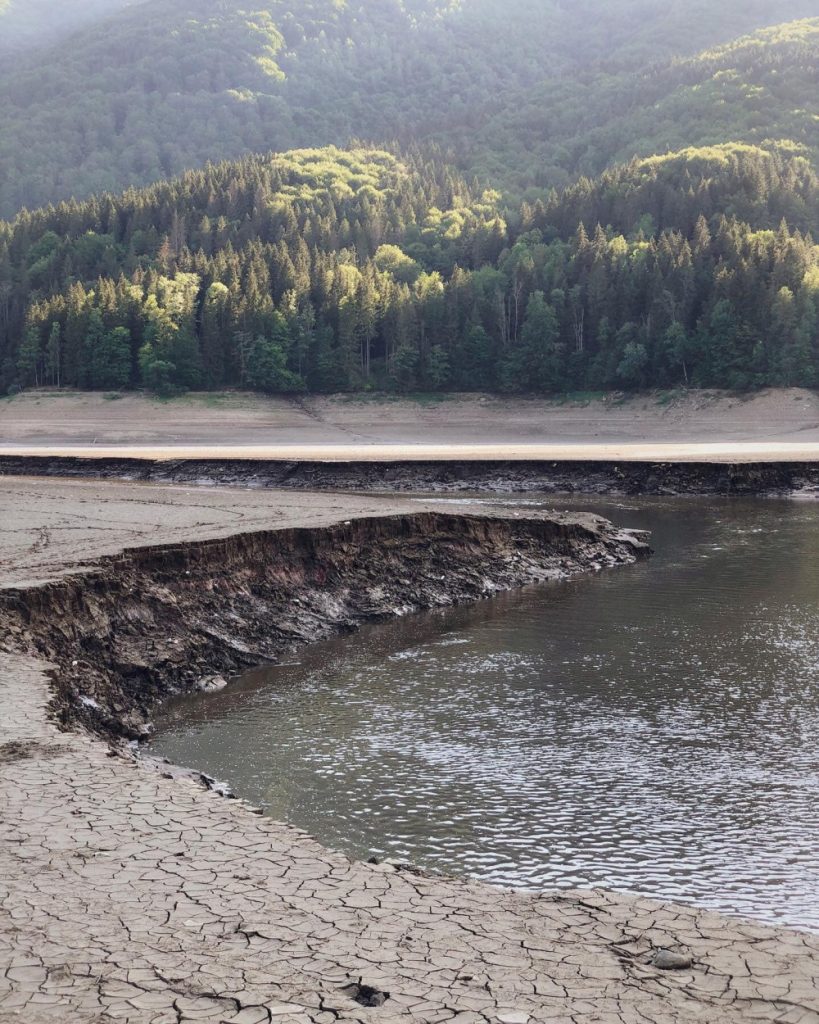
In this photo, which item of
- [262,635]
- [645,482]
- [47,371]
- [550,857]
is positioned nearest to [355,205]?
[47,371]

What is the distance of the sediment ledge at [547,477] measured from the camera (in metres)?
46.6

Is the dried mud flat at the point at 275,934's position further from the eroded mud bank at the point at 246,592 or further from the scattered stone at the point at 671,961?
the eroded mud bank at the point at 246,592

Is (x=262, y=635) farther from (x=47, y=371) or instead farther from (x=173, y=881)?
(x=47, y=371)

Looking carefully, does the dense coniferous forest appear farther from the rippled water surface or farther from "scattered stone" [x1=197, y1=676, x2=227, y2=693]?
"scattered stone" [x1=197, y1=676, x2=227, y2=693]

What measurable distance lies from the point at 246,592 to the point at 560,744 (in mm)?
8502

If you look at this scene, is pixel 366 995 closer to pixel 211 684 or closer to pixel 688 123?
pixel 211 684

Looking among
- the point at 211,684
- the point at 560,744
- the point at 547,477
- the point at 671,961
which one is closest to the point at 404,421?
the point at 547,477

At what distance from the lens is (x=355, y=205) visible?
143 meters

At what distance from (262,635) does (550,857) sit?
1019cm

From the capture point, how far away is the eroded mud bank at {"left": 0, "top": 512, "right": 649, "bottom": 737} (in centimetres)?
1650

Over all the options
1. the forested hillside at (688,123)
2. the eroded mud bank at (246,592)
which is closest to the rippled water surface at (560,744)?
the eroded mud bank at (246,592)

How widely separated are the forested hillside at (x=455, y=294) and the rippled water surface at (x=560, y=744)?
58.8 meters

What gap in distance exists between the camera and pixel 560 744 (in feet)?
45.3

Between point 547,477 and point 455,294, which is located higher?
point 455,294
